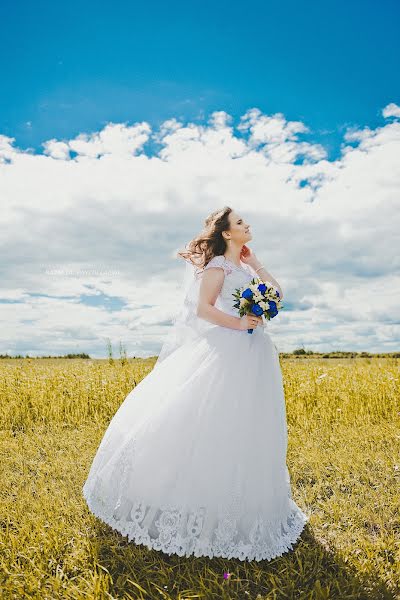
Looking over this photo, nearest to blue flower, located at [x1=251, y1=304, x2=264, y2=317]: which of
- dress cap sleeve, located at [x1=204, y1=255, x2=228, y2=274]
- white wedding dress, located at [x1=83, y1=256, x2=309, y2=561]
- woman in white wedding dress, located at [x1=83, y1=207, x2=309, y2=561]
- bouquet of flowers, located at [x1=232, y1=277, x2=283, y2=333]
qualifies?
bouquet of flowers, located at [x1=232, y1=277, x2=283, y2=333]

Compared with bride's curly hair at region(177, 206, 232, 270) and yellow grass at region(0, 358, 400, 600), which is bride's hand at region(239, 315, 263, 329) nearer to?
bride's curly hair at region(177, 206, 232, 270)

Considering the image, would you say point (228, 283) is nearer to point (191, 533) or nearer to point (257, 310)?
point (257, 310)

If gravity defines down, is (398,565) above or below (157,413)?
below

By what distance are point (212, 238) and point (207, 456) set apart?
2.24 meters

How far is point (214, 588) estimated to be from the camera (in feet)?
14.4

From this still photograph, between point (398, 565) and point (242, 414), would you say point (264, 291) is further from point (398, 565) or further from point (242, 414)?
point (398, 565)

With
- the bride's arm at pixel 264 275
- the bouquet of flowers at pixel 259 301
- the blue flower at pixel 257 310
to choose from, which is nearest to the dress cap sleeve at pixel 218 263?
the bouquet of flowers at pixel 259 301

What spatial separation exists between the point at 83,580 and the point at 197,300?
107 inches

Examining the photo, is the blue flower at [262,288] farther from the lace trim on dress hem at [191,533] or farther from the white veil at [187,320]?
the lace trim on dress hem at [191,533]

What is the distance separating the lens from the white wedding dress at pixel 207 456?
451cm

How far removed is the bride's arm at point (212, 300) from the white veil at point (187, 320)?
0.21m

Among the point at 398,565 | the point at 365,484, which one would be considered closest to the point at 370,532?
the point at 398,565

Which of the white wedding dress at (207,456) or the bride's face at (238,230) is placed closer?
the white wedding dress at (207,456)

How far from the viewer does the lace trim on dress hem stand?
4453mm
